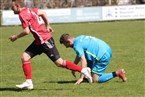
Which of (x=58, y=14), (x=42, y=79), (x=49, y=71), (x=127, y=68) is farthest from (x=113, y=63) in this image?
(x=58, y=14)

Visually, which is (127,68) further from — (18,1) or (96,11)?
(96,11)

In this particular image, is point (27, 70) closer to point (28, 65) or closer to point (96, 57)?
point (28, 65)

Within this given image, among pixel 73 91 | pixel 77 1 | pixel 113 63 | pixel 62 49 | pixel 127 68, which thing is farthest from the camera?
pixel 77 1

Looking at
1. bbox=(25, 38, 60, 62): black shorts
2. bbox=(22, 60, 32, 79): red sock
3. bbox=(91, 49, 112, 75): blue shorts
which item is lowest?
bbox=(91, 49, 112, 75): blue shorts

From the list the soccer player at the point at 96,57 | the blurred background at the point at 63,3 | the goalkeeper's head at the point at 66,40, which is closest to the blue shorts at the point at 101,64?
the soccer player at the point at 96,57

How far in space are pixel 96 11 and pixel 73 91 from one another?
29879mm

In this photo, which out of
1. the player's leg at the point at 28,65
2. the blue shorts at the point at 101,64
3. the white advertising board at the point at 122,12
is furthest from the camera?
the white advertising board at the point at 122,12

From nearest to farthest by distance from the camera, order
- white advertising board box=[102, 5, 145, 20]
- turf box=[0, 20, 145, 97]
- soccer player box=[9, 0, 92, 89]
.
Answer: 1. turf box=[0, 20, 145, 97]
2. soccer player box=[9, 0, 92, 89]
3. white advertising board box=[102, 5, 145, 20]

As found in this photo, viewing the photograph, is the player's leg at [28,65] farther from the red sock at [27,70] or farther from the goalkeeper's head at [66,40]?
the goalkeeper's head at [66,40]

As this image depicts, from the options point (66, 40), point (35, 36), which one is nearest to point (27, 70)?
point (35, 36)

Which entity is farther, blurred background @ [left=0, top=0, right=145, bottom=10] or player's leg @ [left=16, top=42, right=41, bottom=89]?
blurred background @ [left=0, top=0, right=145, bottom=10]

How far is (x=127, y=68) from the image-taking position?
1217cm

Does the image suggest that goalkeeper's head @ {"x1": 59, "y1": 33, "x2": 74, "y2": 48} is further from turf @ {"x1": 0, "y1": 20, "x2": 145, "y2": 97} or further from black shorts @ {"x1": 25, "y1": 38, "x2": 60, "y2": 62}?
turf @ {"x1": 0, "y1": 20, "x2": 145, "y2": 97}

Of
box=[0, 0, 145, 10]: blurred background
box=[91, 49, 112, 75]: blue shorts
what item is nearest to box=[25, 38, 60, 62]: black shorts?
box=[91, 49, 112, 75]: blue shorts
